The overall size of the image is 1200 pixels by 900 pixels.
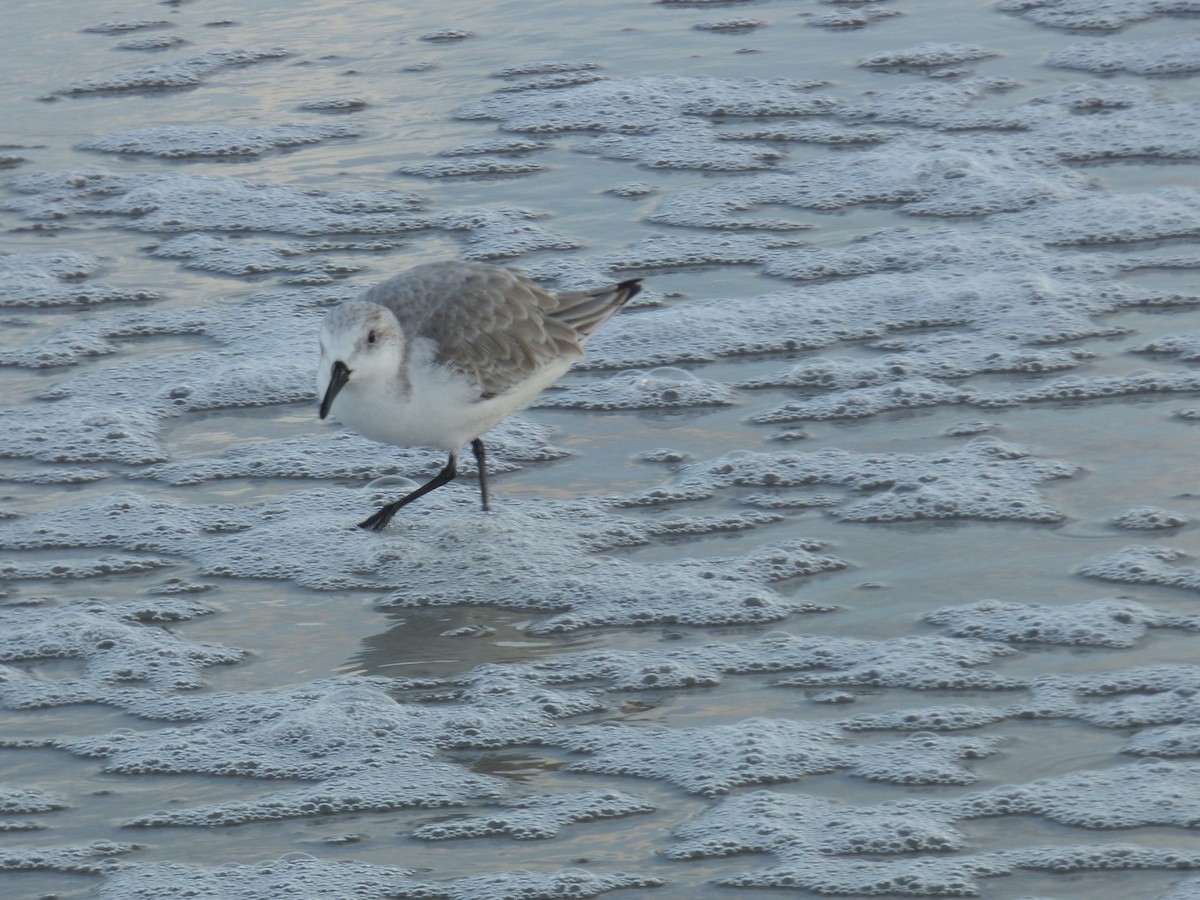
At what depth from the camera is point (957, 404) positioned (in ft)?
18.0

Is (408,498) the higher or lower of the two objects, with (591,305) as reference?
lower

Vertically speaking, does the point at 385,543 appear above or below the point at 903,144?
below

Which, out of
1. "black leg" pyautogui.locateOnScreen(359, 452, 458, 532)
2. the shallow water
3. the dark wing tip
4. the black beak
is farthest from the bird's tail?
the black beak

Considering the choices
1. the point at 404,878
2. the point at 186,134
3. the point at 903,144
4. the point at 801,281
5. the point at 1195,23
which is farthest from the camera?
the point at 1195,23

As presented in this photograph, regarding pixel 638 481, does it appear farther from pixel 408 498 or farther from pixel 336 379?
pixel 336 379

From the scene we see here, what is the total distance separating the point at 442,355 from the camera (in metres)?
A: 4.81

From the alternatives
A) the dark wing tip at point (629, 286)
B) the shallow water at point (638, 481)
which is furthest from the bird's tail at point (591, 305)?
the shallow water at point (638, 481)

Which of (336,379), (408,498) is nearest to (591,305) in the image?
(408,498)

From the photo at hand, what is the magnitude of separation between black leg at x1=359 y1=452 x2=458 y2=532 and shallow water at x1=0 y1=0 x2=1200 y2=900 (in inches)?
1.7

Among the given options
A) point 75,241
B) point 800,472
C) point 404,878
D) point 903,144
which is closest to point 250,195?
point 75,241

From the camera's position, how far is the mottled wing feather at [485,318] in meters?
4.84

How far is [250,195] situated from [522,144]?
1.21 metres

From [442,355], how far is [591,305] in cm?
69

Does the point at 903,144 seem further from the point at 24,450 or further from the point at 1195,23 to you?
the point at 24,450
